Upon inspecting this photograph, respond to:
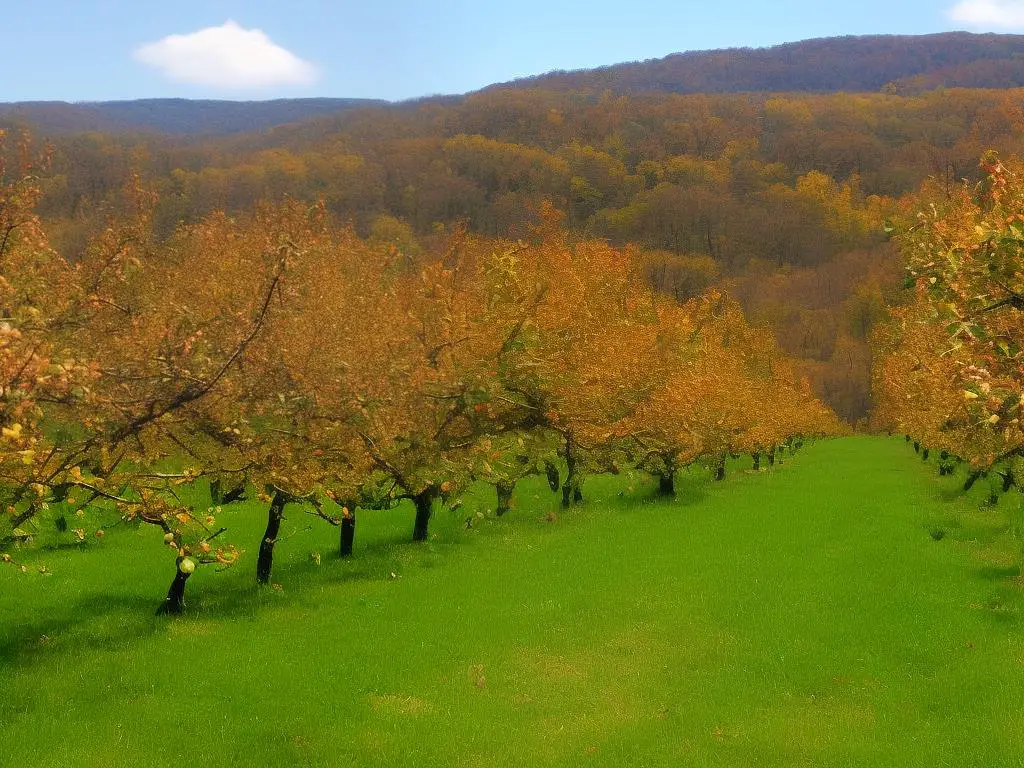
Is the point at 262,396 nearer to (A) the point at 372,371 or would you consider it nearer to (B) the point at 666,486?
(A) the point at 372,371

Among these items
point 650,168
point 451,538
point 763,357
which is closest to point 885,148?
point 650,168

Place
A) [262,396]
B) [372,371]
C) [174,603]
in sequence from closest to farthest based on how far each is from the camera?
[262,396] → [372,371] → [174,603]

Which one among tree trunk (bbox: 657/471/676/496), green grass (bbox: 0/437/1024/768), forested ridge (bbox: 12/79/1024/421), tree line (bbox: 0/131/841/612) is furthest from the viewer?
forested ridge (bbox: 12/79/1024/421)

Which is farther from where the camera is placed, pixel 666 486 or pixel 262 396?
pixel 666 486

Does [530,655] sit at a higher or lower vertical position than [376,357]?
lower

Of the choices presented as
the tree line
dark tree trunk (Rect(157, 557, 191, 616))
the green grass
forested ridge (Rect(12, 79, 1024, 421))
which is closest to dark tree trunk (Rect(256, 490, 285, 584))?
the tree line

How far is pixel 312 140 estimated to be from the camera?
16100cm

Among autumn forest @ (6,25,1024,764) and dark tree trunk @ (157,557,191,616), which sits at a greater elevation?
autumn forest @ (6,25,1024,764)

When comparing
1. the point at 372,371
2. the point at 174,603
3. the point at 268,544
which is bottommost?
the point at 174,603

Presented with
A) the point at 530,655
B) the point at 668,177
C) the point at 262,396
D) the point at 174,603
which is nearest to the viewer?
the point at 262,396

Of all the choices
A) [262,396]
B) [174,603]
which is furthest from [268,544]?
[262,396]

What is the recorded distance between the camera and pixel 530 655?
15844mm

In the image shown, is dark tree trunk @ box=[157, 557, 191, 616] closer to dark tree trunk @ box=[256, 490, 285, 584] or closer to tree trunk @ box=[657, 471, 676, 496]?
dark tree trunk @ box=[256, 490, 285, 584]

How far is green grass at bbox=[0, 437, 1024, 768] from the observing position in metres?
11.8
